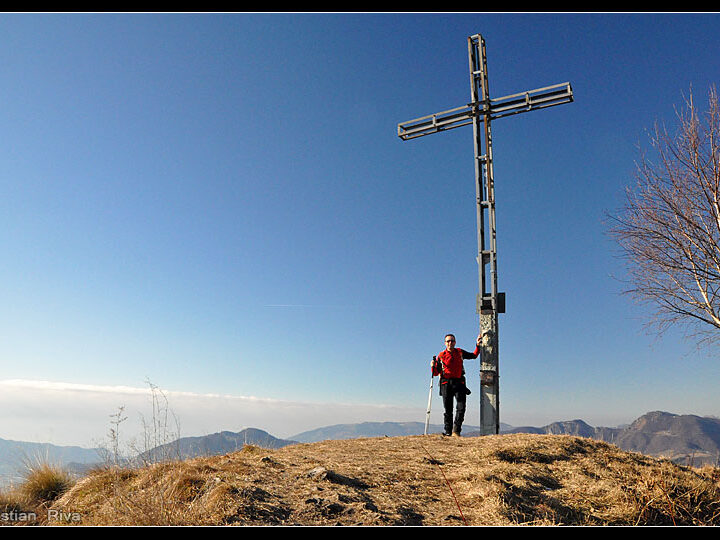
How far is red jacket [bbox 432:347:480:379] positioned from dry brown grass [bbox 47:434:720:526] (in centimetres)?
337

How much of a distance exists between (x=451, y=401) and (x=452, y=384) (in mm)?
443

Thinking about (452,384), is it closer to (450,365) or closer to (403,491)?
(450,365)

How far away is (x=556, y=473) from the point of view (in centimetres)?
642

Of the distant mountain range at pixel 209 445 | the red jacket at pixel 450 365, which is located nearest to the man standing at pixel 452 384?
the red jacket at pixel 450 365

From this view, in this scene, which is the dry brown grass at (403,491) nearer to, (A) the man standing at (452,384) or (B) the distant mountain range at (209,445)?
(B) the distant mountain range at (209,445)

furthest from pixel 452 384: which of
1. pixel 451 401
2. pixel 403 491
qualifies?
pixel 403 491

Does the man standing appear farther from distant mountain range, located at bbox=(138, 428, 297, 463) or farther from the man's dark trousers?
distant mountain range, located at bbox=(138, 428, 297, 463)

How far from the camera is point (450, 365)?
1088 centimetres

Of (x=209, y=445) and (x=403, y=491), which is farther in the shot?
(x=209, y=445)

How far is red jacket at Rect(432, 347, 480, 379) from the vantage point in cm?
1082

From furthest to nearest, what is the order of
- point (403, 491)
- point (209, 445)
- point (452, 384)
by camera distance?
point (452, 384) → point (209, 445) → point (403, 491)

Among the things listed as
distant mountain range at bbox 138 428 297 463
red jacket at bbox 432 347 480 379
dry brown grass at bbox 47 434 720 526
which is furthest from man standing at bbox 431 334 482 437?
distant mountain range at bbox 138 428 297 463
